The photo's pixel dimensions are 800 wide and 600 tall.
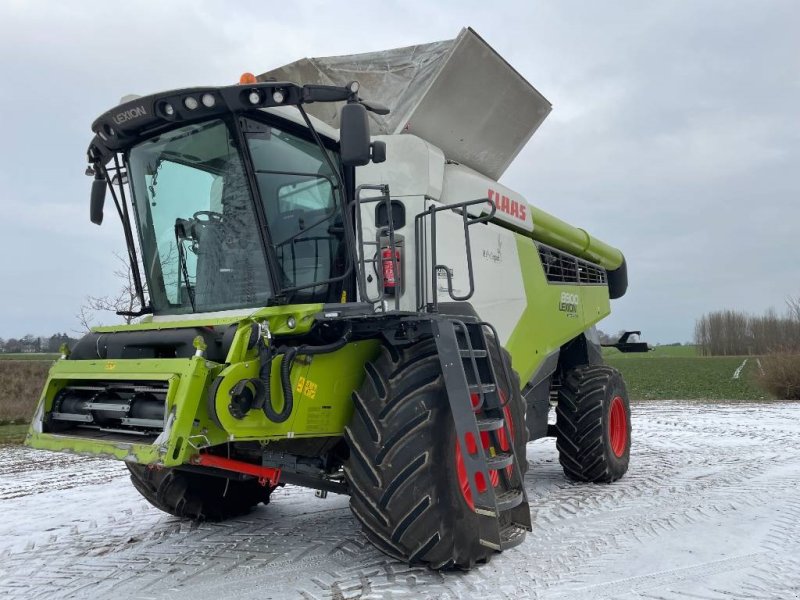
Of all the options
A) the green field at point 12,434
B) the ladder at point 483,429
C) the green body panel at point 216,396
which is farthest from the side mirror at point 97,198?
the green field at point 12,434

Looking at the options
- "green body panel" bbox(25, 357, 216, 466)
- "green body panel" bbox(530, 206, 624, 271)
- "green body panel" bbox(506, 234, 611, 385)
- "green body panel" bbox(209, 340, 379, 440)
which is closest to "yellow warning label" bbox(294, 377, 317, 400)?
"green body panel" bbox(209, 340, 379, 440)

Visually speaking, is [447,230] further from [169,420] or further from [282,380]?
[169,420]

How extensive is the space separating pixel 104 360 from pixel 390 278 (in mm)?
1712

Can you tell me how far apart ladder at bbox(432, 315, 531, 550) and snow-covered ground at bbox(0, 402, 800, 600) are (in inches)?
9.4

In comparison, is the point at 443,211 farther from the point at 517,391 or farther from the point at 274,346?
the point at 274,346

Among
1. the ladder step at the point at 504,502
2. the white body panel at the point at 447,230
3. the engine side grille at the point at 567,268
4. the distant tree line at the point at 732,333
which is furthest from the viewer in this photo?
the distant tree line at the point at 732,333

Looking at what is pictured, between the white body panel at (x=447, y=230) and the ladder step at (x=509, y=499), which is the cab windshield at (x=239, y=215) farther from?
the ladder step at (x=509, y=499)

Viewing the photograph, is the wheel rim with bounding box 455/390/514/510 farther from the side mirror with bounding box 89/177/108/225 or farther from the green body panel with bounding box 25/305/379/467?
the side mirror with bounding box 89/177/108/225

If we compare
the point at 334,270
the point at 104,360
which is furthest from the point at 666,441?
the point at 104,360

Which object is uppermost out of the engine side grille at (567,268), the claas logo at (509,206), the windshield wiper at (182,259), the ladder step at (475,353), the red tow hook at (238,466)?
the claas logo at (509,206)

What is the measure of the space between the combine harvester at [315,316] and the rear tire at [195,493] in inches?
0.6

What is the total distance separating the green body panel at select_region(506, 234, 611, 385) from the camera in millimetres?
5673

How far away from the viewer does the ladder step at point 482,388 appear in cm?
373

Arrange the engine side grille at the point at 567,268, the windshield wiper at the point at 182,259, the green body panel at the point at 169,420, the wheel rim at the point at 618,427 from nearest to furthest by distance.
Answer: the green body panel at the point at 169,420 < the windshield wiper at the point at 182,259 < the engine side grille at the point at 567,268 < the wheel rim at the point at 618,427
